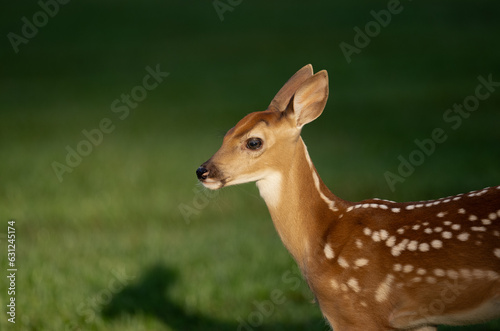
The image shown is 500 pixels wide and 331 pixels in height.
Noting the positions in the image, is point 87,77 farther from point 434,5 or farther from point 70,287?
point 70,287

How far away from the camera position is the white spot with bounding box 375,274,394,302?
4.53 metres

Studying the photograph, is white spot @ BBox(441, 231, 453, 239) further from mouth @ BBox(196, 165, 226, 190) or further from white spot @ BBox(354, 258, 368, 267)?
mouth @ BBox(196, 165, 226, 190)

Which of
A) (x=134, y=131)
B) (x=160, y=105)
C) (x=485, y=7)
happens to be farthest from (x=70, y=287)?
(x=485, y=7)

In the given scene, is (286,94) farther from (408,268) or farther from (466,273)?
(466,273)

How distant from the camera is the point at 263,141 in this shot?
4.68m

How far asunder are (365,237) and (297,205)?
1.47 ft

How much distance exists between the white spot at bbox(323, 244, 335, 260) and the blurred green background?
3.44 feet

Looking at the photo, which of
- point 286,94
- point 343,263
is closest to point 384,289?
point 343,263

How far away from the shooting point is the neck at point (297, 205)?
189 inches

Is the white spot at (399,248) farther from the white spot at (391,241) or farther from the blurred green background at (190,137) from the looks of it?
the blurred green background at (190,137)

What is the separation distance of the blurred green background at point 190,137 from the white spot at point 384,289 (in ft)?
4.75

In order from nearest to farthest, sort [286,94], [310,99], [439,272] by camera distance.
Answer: [439,272] → [310,99] → [286,94]

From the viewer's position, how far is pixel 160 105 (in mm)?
17906

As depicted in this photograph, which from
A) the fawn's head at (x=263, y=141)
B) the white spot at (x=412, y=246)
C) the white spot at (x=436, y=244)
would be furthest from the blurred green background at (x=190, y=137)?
the white spot at (x=436, y=244)
